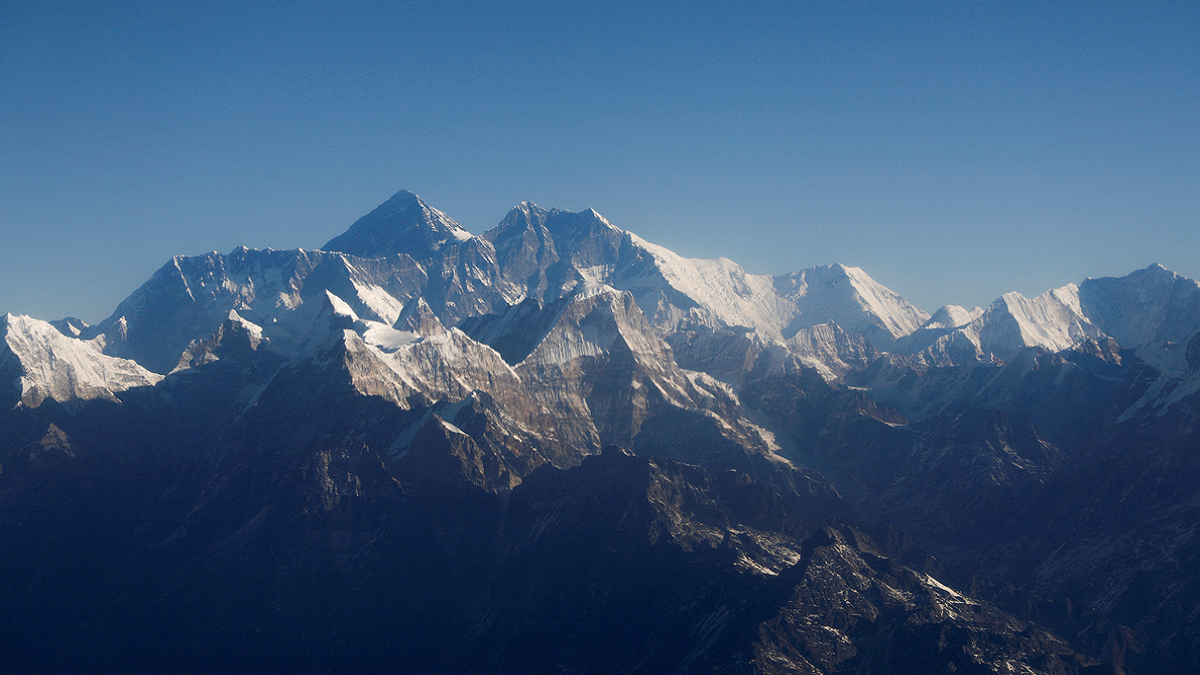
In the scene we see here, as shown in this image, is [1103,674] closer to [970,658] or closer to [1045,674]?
[1045,674]

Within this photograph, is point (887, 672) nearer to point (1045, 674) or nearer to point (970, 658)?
point (970, 658)

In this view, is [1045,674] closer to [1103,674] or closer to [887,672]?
[1103,674]

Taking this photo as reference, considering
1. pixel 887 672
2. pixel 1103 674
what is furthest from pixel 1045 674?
pixel 887 672

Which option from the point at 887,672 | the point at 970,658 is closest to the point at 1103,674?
the point at 970,658
